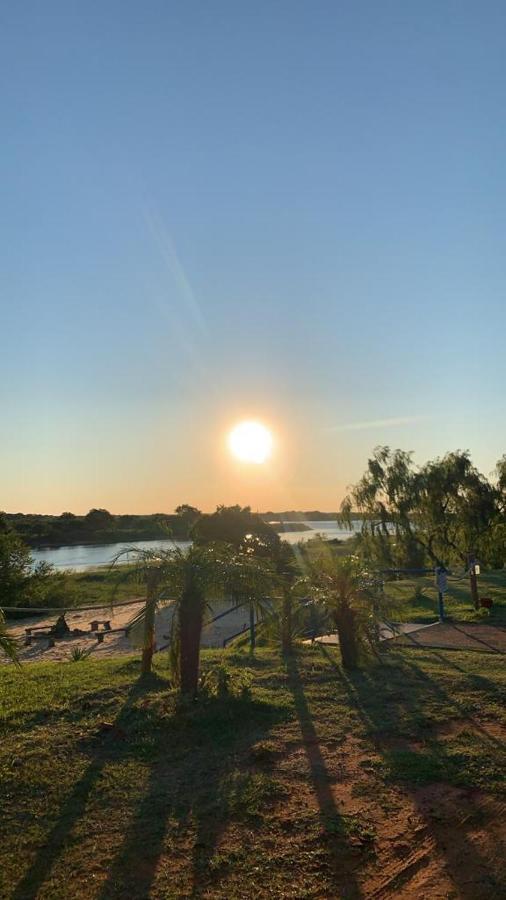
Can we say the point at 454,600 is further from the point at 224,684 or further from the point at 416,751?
the point at 416,751

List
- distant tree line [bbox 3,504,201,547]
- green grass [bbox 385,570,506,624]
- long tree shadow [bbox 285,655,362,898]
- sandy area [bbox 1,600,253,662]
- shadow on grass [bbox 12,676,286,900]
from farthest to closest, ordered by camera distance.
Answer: distant tree line [bbox 3,504,201,547] → sandy area [bbox 1,600,253,662] → green grass [bbox 385,570,506,624] → shadow on grass [bbox 12,676,286,900] → long tree shadow [bbox 285,655,362,898]

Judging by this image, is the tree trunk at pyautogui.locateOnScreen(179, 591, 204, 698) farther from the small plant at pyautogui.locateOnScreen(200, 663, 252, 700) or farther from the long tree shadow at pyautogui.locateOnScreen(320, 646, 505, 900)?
the long tree shadow at pyautogui.locateOnScreen(320, 646, 505, 900)

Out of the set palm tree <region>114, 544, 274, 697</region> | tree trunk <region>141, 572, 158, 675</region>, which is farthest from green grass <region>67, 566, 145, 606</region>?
palm tree <region>114, 544, 274, 697</region>

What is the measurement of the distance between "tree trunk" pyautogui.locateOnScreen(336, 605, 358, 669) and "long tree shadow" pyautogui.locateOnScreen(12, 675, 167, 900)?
2887 millimetres

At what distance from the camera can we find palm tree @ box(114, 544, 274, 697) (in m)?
7.14

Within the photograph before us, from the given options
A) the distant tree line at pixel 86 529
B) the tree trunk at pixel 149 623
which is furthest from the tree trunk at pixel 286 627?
the distant tree line at pixel 86 529

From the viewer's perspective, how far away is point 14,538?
26.4 metres

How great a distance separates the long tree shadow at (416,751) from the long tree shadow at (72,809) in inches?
91.7

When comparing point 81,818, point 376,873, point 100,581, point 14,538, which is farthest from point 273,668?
point 100,581

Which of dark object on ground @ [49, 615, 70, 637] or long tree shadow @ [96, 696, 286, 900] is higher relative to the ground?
long tree shadow @ [96, 696, 286, 900]

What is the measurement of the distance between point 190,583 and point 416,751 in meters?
3.00

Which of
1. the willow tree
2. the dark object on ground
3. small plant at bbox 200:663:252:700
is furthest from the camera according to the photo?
the willow tree

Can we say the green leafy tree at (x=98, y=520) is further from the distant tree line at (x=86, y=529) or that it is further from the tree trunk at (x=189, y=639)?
the tree trunk at (x=189, y=639)

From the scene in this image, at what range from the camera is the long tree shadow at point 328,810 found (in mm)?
3497
